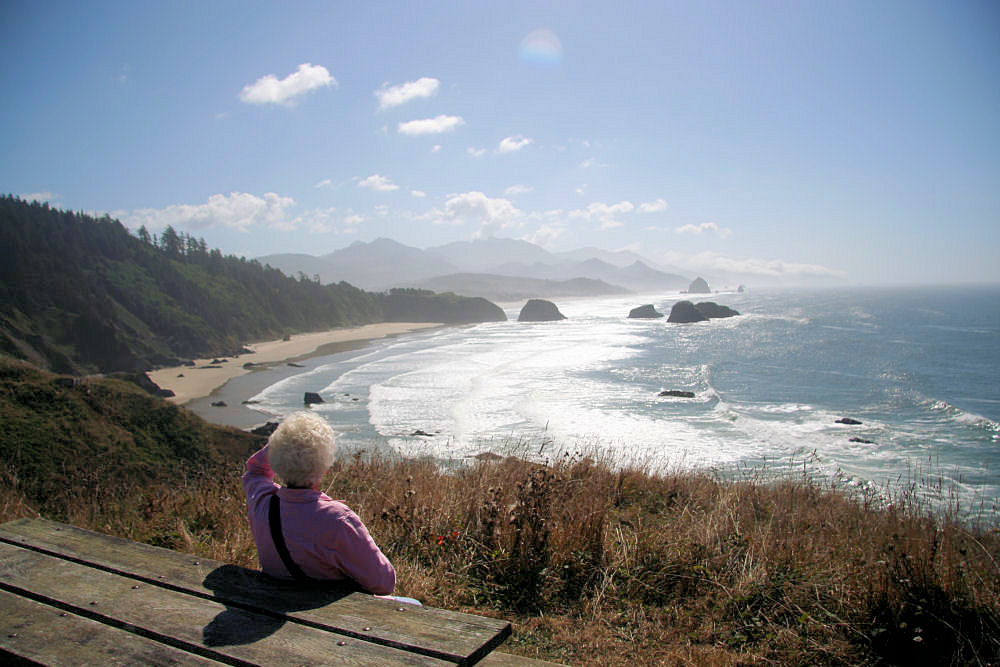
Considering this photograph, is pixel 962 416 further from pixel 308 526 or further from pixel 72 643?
pixel 72 643

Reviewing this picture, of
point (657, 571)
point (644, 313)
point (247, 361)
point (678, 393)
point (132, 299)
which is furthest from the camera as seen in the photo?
point (644, 313)

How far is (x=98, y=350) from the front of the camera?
42594mm

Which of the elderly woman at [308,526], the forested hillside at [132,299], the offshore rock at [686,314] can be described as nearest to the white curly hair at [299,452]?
the elderly woman at [308,526]

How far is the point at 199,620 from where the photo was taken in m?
1.75

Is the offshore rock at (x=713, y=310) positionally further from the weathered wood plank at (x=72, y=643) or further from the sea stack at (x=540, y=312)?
the weathered wood plank at (x=72, y=643)

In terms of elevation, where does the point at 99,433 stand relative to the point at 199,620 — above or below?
below

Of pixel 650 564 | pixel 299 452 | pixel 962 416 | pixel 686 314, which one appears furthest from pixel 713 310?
pixel 299 452

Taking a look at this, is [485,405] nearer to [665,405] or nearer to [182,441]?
[665,405]

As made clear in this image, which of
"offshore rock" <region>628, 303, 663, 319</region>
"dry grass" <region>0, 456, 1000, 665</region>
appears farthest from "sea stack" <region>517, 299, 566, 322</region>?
"dry grass" <region>0, 456, 1000, 665</region>

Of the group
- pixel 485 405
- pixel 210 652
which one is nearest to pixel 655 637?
pixel 210 652

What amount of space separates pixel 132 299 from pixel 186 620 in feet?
228

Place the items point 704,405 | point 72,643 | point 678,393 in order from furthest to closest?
point 678,393, point 704,405, point 72,643

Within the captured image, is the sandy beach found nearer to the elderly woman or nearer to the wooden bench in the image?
the wooden bench

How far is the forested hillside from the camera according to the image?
42312mm
